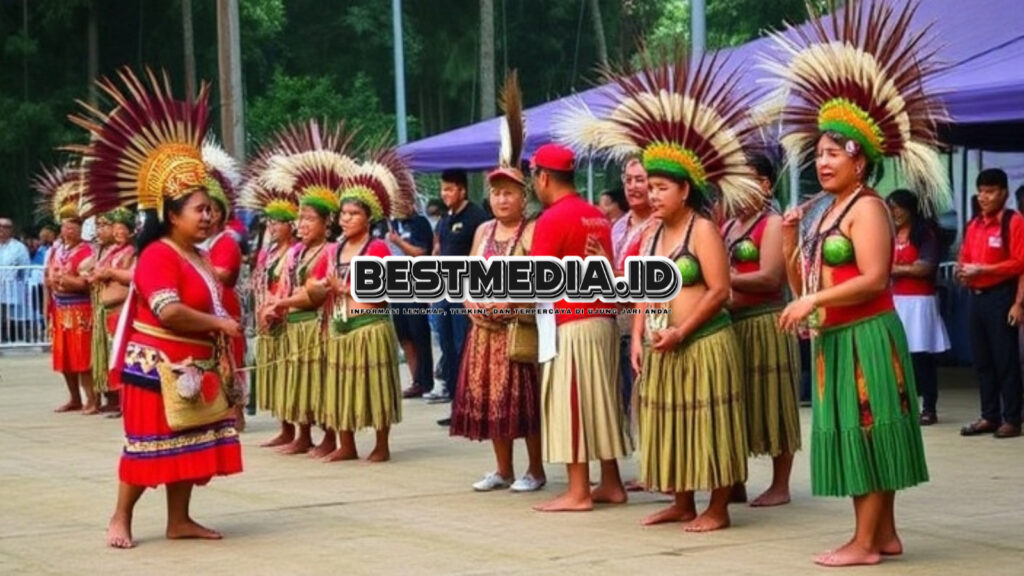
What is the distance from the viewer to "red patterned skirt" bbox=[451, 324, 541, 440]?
10.5 metres

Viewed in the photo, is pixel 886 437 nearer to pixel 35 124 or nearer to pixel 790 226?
pixel 790 226

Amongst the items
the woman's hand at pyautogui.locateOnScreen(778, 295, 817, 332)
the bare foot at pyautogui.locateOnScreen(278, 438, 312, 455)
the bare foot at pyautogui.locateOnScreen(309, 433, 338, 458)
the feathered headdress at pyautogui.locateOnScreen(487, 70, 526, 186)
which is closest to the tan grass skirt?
the feathered headdress at pyautogui.locateOnScreen(487, 70, 526, 186)

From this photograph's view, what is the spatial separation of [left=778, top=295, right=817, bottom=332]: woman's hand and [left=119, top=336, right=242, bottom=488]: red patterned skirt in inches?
114

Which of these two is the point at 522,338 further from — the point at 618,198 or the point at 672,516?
the point at 618,198

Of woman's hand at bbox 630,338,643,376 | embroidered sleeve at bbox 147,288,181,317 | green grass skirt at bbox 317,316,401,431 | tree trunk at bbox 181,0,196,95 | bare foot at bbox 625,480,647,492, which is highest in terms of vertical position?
tree trunk at bbox 181,0,196,95

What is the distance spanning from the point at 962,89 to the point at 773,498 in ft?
13.0

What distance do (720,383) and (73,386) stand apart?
9619 millimetres

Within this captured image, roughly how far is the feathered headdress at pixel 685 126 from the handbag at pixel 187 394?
2.41 m

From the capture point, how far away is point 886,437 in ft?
26.0

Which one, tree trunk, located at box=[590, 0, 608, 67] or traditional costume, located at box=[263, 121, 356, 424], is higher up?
tree trunk, located at box=[590, 0, 608, 67]

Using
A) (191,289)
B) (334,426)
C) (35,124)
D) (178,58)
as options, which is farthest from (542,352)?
(178,58)

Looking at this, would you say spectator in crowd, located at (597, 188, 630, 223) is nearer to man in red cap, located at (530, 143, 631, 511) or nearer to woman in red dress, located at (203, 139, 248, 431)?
woman in red dress, located at (203, 139, 248, 431)

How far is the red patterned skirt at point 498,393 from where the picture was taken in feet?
34.4

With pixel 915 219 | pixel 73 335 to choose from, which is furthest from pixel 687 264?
pixel 73 335
